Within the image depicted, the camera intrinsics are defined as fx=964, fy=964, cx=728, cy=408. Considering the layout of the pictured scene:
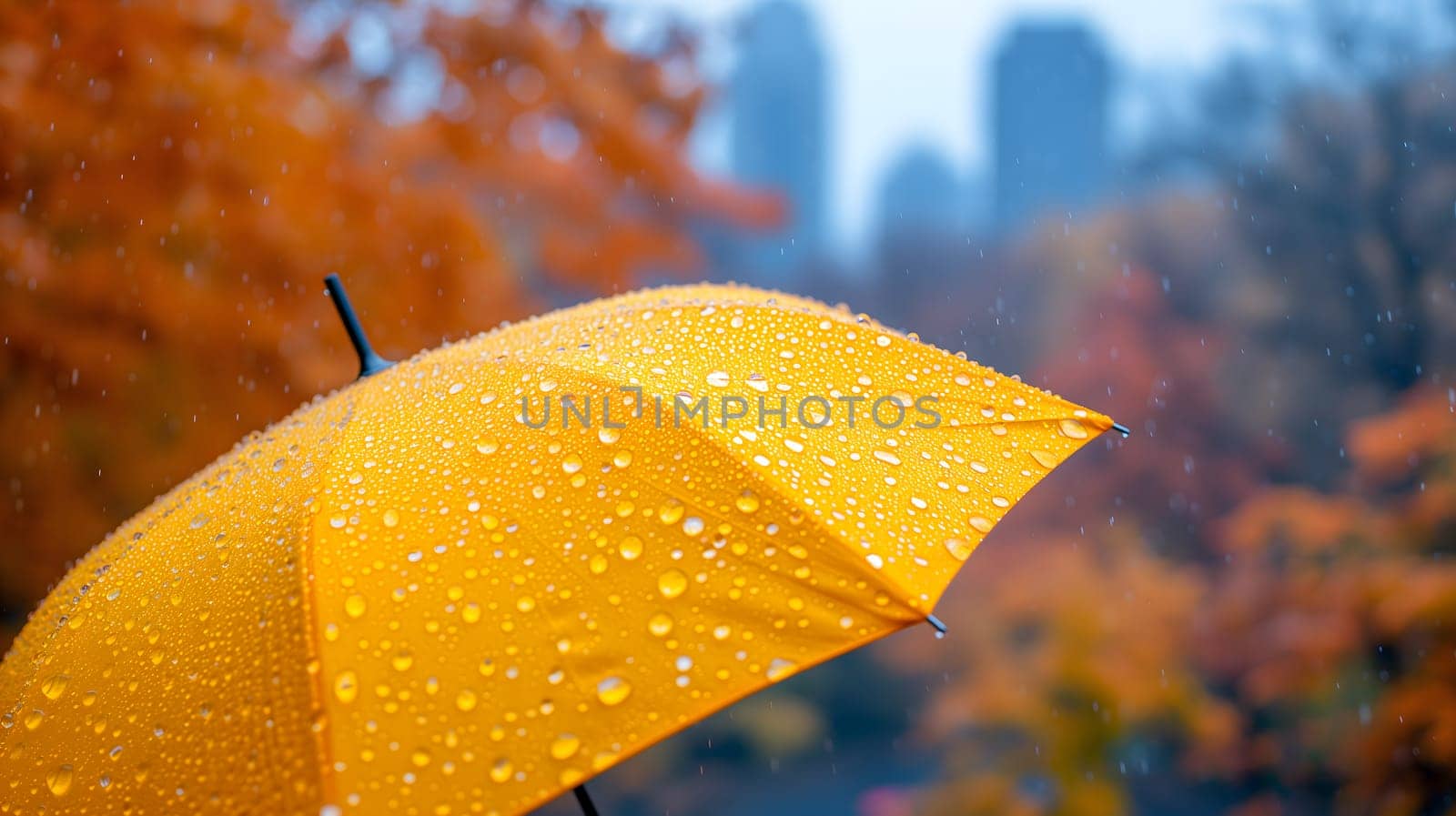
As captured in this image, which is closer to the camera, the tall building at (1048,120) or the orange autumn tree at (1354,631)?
the orange autumn tree at (1354,631)

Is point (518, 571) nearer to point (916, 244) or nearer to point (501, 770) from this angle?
point (501, 770)

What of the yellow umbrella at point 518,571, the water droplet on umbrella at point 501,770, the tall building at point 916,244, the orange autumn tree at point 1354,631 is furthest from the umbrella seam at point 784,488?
the tall building at point 916,244

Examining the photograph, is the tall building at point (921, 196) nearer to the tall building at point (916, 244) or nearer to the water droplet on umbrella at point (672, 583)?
the tall building at point (916, 244)

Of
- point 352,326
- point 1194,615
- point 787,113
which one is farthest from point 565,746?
point 787,113

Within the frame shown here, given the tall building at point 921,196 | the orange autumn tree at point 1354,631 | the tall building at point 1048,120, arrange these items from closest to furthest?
the orange autumn tree at point 1354,631, the tall building at point 1048,120, the tall building at point 921,196

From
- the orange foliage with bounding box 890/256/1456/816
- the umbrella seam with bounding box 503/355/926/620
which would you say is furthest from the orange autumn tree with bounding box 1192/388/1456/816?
the umbrella seam with bounding box 503/355/926/620

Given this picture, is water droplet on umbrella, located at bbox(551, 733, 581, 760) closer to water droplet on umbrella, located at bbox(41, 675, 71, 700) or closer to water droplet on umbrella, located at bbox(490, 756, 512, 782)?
water droplet on umbrella, located at bbox(490, 756, 512, 782)

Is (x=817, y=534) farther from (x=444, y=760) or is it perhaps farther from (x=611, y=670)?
(x=444, y=760)

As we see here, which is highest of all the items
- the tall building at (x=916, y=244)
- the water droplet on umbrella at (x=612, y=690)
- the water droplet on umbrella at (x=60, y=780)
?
the tall building at (x=916, y=244)
